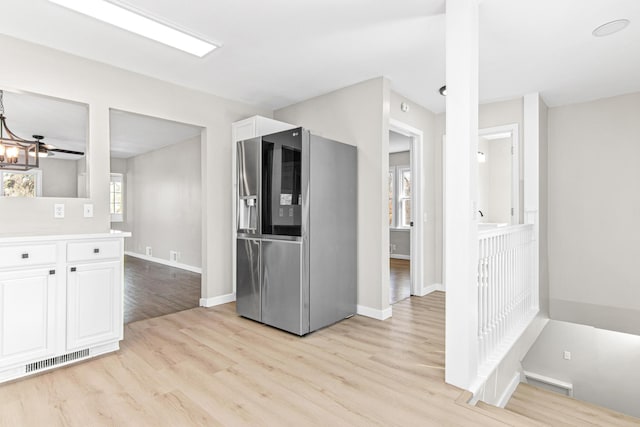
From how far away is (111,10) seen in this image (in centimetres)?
228

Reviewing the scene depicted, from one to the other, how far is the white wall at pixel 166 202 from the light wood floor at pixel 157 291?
501 millimetres

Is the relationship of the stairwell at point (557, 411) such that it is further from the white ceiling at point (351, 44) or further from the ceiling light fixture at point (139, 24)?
the ceiling light fixture at point (139, 24)

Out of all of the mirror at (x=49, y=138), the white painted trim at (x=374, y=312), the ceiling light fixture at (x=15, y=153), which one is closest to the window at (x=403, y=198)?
the white painted trim at (x=374, y=312)

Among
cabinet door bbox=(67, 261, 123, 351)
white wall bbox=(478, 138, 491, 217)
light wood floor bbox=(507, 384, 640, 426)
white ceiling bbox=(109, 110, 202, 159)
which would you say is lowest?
light wood floor bbox=(507, 384, 640, 426)

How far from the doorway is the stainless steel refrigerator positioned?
1301 mm

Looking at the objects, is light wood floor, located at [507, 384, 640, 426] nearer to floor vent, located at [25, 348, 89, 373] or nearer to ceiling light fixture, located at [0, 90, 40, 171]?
floor vent, located at [25, 348, 89, 373]

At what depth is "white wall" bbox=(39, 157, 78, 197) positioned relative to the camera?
7.60m

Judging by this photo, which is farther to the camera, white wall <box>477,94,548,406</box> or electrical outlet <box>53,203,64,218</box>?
white wall <box>477,94,548,406</box>

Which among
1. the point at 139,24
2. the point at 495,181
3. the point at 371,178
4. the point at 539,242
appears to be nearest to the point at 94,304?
the point at 139,24

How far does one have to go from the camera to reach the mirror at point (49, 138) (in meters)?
3.99

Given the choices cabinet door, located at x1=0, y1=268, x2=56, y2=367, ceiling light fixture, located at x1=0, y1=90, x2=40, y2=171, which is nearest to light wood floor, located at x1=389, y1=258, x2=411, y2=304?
cabinet door, located at x1=0, y1=268, x2=56, y2=367

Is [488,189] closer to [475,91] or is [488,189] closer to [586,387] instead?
[586,387]

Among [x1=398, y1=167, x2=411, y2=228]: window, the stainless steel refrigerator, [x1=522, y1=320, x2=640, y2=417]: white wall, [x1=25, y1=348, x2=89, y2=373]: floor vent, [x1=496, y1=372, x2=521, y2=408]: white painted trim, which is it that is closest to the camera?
[x1=25, y1=348, x2=89, y2=373]: floor vent

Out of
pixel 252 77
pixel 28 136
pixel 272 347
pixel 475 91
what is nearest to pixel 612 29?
pixel 475 91
